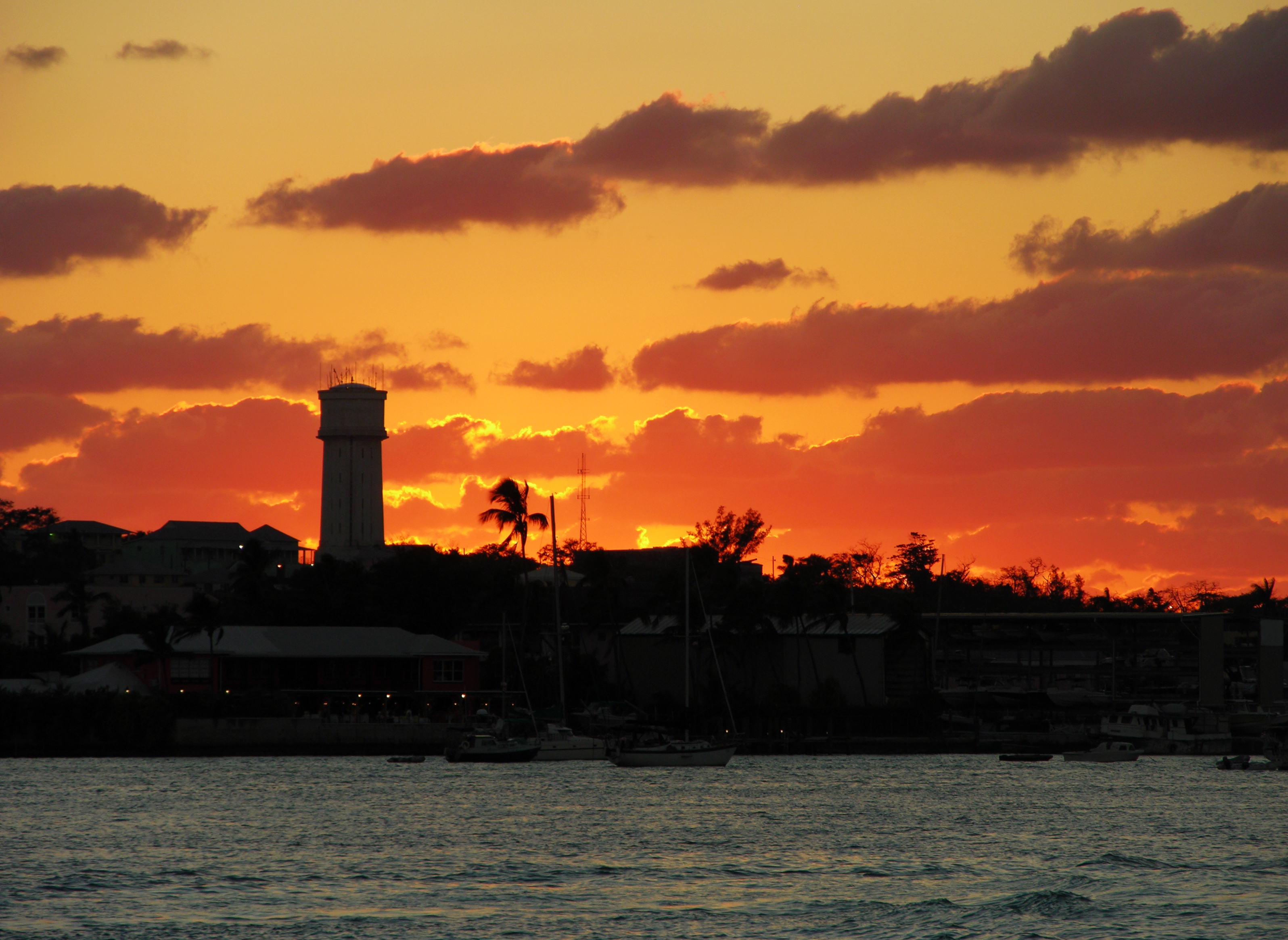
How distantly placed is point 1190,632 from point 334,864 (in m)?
96.8

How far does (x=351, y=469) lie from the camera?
18350cm

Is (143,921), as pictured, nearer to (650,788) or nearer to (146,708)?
(650,788)

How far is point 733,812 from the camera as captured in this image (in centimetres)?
A: 7425

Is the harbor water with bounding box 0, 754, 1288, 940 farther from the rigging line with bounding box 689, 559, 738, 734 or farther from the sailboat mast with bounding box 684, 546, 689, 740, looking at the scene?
the rigging line with bounding box 689, 559, 738, 734

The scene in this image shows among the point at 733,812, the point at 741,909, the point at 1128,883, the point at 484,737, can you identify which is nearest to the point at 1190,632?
the point at 484,737

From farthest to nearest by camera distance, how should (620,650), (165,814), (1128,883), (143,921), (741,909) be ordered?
(620,650) → (165,814) → (1128,883) → (741,909) → (143,921)

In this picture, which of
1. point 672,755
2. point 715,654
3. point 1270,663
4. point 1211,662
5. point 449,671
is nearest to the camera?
point 672,755

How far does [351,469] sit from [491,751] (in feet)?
275

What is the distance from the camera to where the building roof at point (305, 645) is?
4695 inches

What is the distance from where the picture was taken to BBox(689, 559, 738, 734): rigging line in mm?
116750

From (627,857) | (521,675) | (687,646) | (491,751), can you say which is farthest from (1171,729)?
(627,857)

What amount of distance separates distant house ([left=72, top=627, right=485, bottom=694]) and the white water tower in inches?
2223

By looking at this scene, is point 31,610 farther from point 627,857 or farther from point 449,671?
point 627,857

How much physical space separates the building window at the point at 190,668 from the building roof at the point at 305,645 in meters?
0.64
